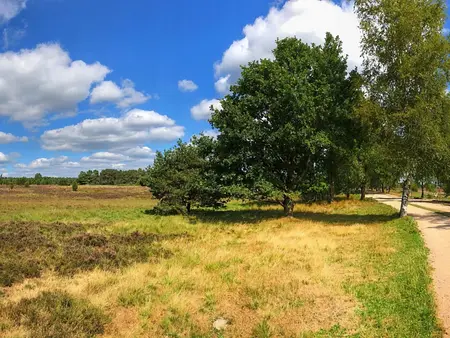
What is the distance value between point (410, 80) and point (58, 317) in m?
24.0

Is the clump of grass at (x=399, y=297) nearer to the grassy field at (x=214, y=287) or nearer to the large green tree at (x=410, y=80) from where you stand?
the grassy field at (x=214, y=287)

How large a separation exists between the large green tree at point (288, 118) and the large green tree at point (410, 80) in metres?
3.22

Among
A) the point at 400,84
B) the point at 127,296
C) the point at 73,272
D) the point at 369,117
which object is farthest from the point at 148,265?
the point at 400,84

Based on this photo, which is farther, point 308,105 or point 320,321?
point 308,105

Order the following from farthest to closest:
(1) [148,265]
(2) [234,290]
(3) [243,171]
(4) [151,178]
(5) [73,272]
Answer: (4) [151,178], (3) [243,171], (1) [148,265], (5) [73,272], (2) [234,290]

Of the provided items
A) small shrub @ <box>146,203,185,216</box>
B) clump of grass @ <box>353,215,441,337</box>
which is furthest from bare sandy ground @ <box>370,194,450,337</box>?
small shrub @ <box>146,203,185,216</box>

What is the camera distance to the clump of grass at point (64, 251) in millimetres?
12555

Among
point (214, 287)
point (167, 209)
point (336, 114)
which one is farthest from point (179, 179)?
point (214, 287)

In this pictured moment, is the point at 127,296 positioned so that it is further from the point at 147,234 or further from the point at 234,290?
the point at 147,234

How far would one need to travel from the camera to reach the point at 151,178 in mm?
34625

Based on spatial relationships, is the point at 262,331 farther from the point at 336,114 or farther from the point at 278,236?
the point at 336,114

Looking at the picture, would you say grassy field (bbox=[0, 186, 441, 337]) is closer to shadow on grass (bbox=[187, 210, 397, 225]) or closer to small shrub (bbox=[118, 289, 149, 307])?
small shrub (bbox=[118, 289, 149, 307])

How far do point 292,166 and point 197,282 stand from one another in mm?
19882

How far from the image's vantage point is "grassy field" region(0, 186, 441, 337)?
27.6 feet
